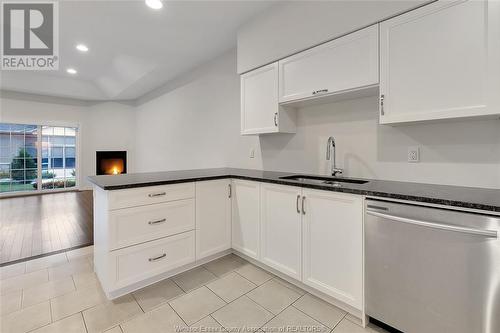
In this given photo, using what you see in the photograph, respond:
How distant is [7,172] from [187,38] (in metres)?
6.15

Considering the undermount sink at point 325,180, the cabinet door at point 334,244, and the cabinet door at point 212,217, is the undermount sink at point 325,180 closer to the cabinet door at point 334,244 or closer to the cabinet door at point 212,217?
the cabinet door at point 334,244

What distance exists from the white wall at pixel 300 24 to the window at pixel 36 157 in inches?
252

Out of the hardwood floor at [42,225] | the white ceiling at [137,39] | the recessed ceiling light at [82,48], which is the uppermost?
the recessed ceiling light at [82,48]

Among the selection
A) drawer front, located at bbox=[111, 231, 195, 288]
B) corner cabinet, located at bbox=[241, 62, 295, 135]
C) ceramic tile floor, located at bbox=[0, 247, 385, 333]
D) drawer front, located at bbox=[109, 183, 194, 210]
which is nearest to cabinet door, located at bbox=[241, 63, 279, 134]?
corner cabinet, located at bbox=[241, 62, 295, 135]

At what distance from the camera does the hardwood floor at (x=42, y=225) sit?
2.78m

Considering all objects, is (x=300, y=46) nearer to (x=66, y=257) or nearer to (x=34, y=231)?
(x=66, y=257)

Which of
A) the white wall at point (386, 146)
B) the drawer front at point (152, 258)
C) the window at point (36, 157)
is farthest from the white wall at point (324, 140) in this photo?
the window at point (36, 157)

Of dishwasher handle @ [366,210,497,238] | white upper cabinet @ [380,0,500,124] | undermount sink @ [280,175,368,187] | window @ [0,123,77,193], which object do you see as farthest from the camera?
window @ [0,123,77,193]

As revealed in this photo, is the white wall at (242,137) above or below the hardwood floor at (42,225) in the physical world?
above

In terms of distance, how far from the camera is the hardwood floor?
2.78m

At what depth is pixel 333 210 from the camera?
5.57 feet

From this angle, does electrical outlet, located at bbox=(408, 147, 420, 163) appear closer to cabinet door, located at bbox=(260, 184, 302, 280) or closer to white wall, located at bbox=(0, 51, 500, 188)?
white wall, located at bbox=(0, 51, 500, 188)

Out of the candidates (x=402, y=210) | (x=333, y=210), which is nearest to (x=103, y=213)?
(x=333, y=210)

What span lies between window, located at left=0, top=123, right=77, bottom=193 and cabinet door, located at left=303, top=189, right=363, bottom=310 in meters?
7.36
